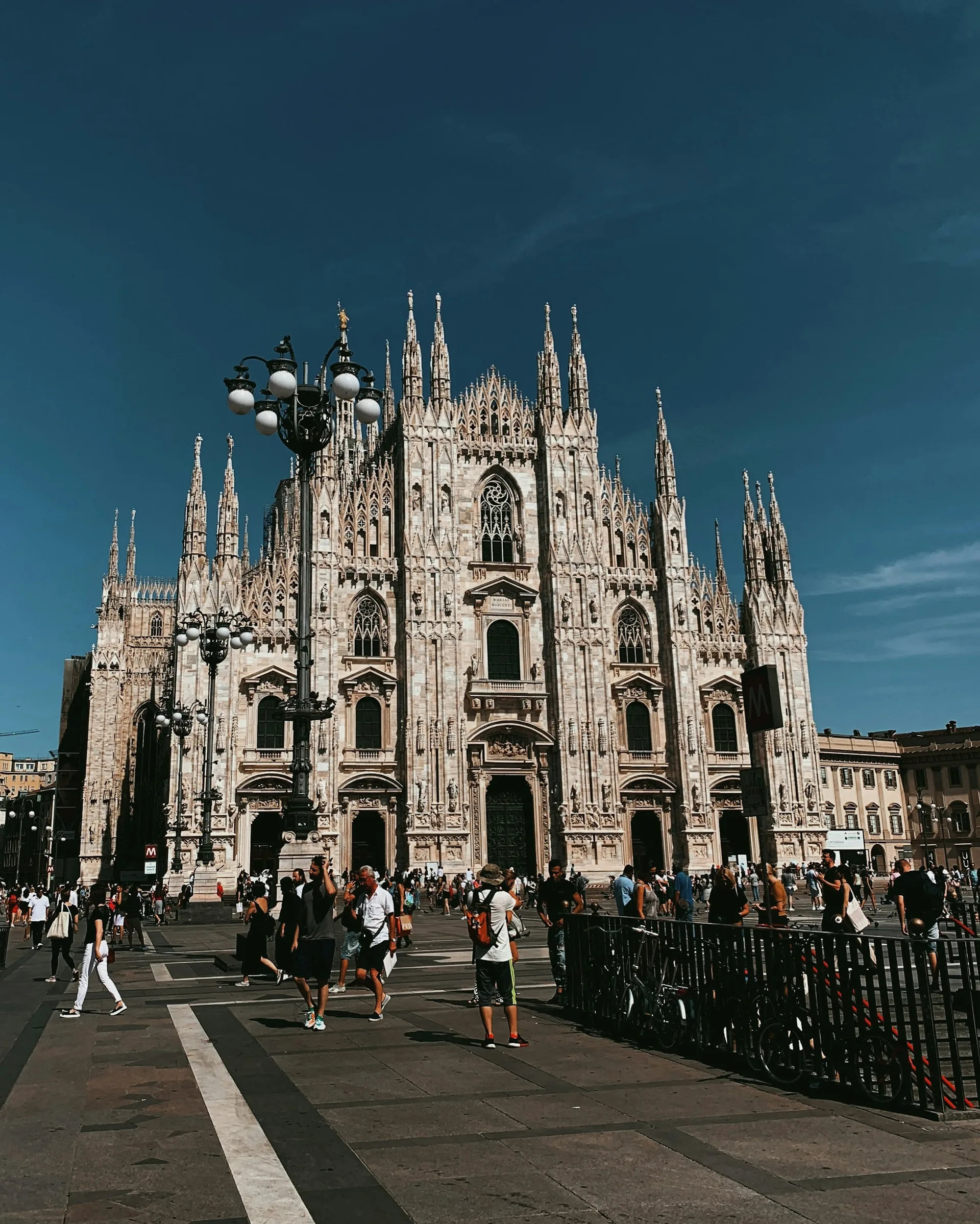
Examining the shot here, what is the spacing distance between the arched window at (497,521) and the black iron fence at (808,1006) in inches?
1436

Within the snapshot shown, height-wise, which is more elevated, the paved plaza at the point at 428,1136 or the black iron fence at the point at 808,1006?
the black iron fence at the point at 808,1006

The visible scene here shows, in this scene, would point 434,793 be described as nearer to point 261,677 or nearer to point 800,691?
point 261,677

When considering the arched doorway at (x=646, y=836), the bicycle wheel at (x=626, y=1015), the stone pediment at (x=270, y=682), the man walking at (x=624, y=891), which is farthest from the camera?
the arched doorway at (x=646, y=836)

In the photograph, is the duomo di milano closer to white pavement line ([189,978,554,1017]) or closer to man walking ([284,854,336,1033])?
white pavement line ([189,978,554,1017])

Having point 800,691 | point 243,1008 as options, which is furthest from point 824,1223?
point 800,691

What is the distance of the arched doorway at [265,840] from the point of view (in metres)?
41.6

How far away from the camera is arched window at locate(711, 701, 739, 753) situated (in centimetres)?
4744

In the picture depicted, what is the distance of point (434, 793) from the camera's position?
4262 centimetres

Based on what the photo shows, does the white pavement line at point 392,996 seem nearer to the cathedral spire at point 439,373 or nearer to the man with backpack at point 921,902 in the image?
the man with backpack at point 921,902

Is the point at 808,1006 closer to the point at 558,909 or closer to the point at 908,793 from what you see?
the point at 558,909

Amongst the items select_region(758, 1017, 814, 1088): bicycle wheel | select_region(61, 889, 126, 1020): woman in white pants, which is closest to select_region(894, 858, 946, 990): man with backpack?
select_region(758, 1017, 814, 1088): bicycle wheel

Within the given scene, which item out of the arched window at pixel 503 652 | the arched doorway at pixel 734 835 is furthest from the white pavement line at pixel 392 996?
the arched doorway at pixel 734 835

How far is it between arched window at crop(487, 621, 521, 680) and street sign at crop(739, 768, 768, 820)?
96.6ft

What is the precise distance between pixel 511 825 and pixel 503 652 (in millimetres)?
7347
